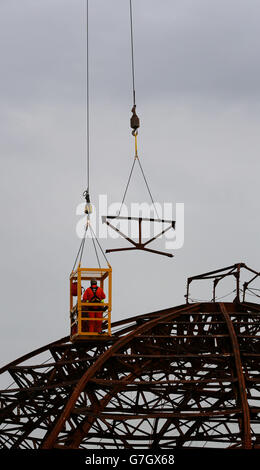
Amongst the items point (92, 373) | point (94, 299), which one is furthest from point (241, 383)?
point (94, 299)

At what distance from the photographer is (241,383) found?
54.7 m

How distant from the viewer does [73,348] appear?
60375 millimetres

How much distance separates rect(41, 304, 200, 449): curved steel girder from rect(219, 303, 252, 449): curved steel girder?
2300 mm

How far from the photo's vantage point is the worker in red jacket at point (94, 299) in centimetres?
5500

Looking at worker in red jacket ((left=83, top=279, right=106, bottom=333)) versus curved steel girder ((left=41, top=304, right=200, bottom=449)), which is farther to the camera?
worker in red jacket ((left=83, top=279, right=106, bottom=333))

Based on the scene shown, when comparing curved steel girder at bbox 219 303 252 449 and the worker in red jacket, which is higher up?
the worker in red jacket

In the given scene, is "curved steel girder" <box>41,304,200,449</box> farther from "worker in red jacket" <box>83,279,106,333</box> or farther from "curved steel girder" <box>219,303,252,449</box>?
"curved steel girder" <box>219,303,252,449</box>

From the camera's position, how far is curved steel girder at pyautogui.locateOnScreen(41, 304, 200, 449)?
50594mm

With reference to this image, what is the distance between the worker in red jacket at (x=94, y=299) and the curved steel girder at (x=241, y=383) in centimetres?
571

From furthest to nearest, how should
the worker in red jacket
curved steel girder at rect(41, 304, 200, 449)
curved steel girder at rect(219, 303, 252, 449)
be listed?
1. the worker in red jacket
2. curved steel girder at rect(219, 303, 252, 449)
3. curved steel girder at rect(41, 304, 200, 449)
